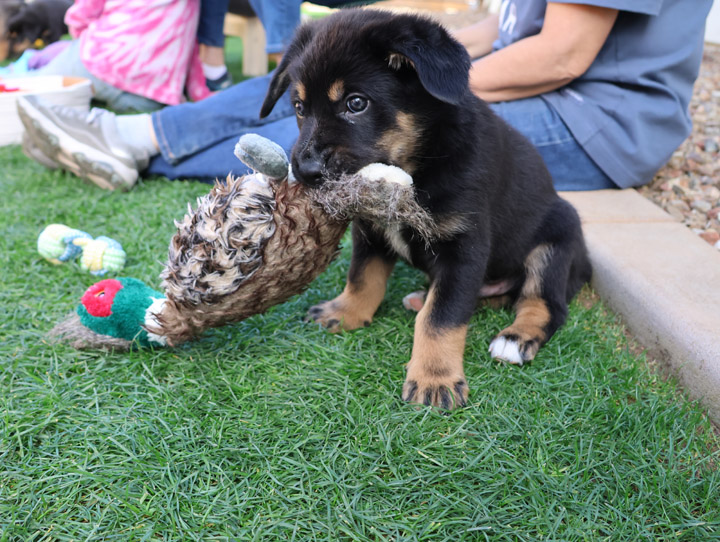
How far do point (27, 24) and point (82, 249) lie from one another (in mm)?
6539

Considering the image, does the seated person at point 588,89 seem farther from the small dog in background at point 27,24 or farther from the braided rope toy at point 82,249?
the small dog in background at point 27,24

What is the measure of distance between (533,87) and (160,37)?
364 cm

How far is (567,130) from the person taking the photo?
10.8ft

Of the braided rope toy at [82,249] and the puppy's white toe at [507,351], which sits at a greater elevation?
the puppy's white toe at [507,351]

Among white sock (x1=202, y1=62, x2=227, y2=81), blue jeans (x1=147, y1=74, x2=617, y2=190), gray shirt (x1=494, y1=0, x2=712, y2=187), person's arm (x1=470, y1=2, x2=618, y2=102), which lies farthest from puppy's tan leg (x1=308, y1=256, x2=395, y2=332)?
white sock (x1=202, y1=62, x2=227, y2=81)

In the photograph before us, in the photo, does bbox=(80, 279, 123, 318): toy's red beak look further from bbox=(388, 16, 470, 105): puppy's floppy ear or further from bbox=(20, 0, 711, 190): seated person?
bbox=(20, 0, 711, 190): seated person

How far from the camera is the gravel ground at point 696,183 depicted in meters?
3.31

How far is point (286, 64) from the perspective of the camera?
90.8 inches

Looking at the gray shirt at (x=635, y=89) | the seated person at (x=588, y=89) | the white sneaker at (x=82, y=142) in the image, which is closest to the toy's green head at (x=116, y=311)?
the seated person at (x=588, y=89)

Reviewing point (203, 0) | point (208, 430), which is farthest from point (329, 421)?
point (203, 0)

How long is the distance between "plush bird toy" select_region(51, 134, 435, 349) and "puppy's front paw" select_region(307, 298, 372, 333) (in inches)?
15.8

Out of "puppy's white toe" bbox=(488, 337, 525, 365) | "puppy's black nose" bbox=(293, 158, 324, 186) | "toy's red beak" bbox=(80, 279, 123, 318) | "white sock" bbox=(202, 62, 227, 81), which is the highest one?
"puppy's black nose" bbox=(293, 158, 324, 186)

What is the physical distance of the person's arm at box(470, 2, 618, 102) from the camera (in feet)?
9.71

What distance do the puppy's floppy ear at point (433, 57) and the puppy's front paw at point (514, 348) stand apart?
952 mm
